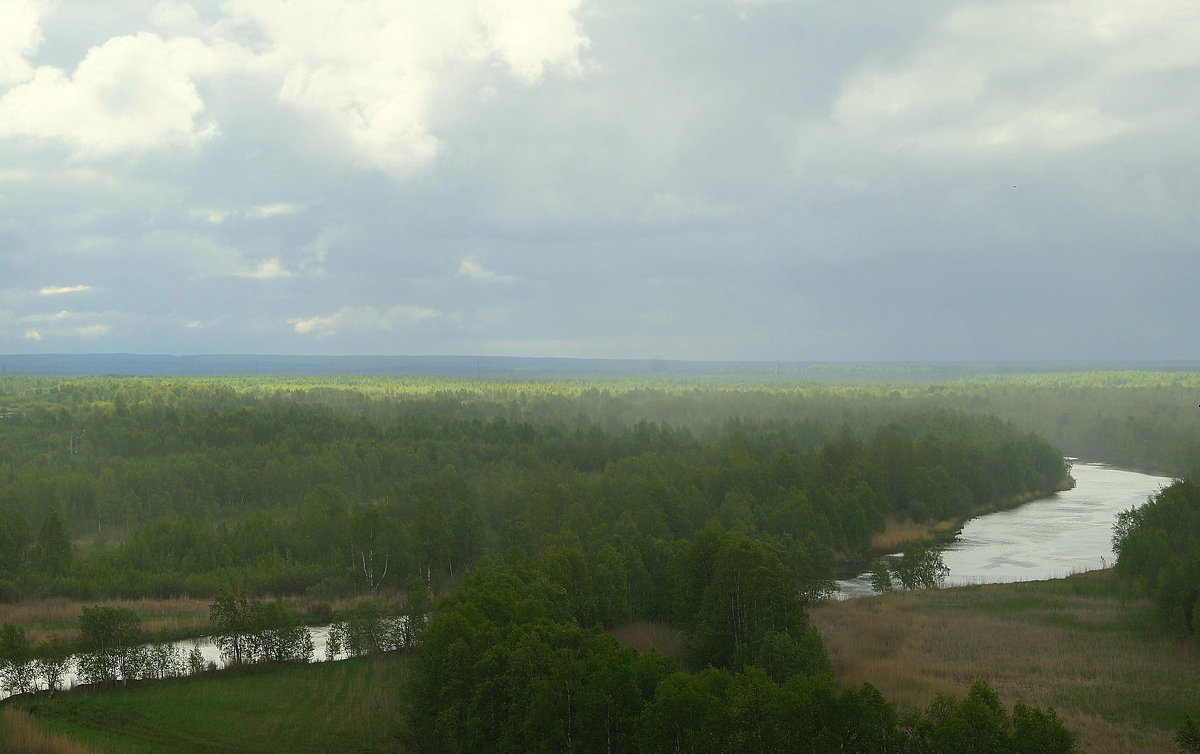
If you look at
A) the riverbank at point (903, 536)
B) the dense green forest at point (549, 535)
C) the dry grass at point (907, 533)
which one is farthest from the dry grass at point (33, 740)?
the dry grass at point (907, 533)

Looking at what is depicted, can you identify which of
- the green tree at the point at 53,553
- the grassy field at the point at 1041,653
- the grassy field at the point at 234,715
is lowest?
the grassy field at the point at 234,715

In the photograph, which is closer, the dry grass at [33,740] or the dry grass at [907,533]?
the dry grass at [33,740]

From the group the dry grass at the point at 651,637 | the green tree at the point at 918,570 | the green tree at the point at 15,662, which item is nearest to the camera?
the green tree at the point at 15,662

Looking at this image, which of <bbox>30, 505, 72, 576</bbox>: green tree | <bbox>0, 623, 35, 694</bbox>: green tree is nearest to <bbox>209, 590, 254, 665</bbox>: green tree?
<bbox>0, 623, 35, 694</bbox>: green tree

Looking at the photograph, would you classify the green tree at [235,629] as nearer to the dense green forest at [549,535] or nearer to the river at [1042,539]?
the dense green forest at [549,535]

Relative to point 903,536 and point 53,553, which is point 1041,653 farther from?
point 53,553

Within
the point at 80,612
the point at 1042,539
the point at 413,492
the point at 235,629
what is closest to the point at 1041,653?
the point at 235,629

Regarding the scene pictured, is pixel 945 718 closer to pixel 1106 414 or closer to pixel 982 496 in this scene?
pixel 982 496
